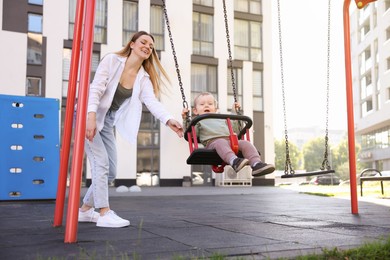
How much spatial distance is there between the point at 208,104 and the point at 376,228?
229 cm

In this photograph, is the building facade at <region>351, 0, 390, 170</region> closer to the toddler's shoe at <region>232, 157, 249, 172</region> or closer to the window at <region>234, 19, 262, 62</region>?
the window at <region>234, 19, 262, 62</region>

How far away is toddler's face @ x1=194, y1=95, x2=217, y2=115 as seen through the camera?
5.43 metres

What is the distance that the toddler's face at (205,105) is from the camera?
5.43 m

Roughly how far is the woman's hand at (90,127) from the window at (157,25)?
804 inches

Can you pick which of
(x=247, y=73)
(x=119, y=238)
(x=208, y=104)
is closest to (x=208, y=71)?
(x=247, y=73)

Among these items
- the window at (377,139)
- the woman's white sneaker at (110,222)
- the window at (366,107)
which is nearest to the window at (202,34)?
the woman's white sneaker at (110,222)

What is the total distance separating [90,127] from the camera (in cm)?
391

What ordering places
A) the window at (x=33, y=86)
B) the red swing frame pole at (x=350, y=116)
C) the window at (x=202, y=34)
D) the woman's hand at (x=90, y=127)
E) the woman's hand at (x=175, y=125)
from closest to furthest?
the woman's hand at (x=90, y=127) → the woman's hand at (x=175, y=125) → the red swing frame pole at (x=350, y=116) → the window at (x=33, y=86) → the window at (x=202, y=34)

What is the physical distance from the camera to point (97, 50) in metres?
22.7

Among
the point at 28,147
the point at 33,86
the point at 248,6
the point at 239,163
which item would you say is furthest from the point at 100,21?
the point at 239,163

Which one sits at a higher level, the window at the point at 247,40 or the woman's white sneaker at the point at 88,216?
Answer: the window at the point at 247,40

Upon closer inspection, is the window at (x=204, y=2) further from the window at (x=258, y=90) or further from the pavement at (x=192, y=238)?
the pavement at (x=192, y=238)

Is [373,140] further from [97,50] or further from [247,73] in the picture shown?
[97,50]

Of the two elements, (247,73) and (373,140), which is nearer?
(247,73)
